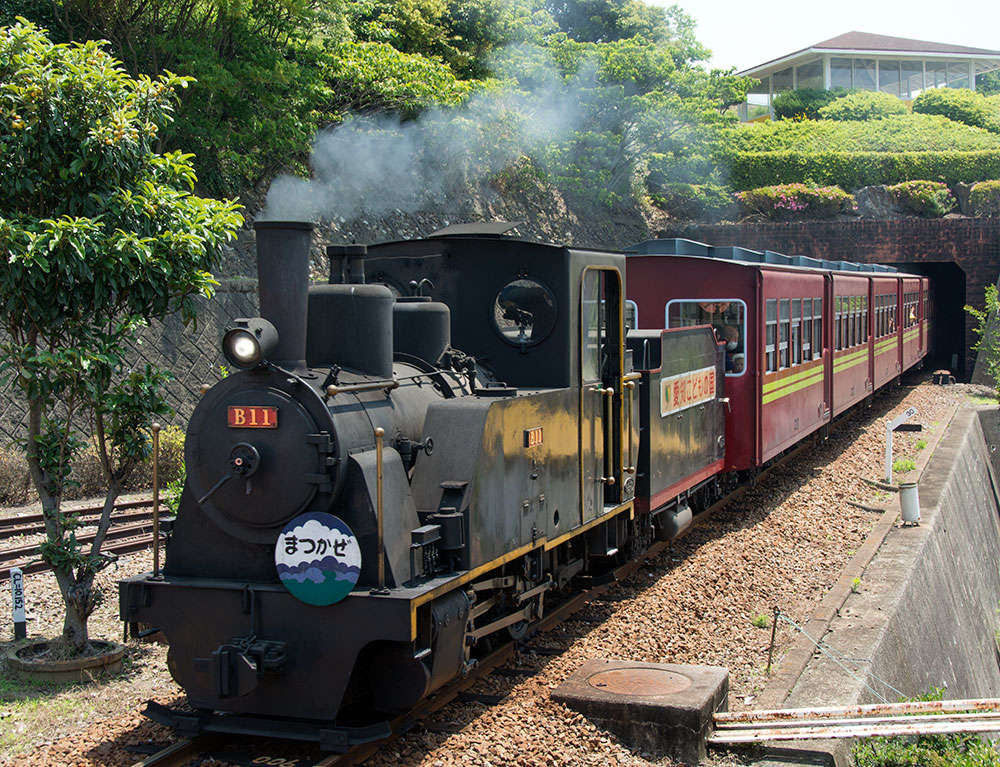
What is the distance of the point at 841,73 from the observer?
65.1 meters

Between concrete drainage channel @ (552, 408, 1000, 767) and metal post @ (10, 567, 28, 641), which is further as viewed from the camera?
metal post @ (10, 567, 28, 641)

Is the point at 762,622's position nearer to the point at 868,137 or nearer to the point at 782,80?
the point at 868,137

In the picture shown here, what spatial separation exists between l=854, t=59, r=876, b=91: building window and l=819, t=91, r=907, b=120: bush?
39.8 feet

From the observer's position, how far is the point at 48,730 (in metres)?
5.90

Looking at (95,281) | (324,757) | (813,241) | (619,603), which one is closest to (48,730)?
(324,757)

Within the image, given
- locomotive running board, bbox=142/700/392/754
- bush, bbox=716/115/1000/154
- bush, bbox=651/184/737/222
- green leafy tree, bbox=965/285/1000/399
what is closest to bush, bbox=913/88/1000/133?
bush, bbox=716/115/1000/154

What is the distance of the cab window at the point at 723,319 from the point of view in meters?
11.9

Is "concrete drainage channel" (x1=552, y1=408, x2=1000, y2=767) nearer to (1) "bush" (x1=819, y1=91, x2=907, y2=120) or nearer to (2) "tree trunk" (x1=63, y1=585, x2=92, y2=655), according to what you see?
(2) "tree trunk" (x1=63, y1=585, x2=92, y2=655)

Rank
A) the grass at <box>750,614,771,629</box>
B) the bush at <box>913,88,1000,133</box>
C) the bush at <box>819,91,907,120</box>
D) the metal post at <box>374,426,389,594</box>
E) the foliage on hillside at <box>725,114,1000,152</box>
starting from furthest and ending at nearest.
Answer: the bush at <box>913,88,1000,133</box> → the bush at <box>819,91,907,120</box> → the foliage on hillside at <box>725,114,1000,152</box> → the grass at <box>750,614,771,629</box> → the metal post at <box>374,426,389,594</box>

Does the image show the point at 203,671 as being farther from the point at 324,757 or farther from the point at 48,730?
the point at 48,730

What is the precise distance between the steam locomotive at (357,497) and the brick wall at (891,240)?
1074 inches

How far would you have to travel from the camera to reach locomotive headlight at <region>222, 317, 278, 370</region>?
17.3 feet

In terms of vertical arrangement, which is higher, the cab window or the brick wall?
the brick wall

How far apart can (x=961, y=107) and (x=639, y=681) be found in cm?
5552
